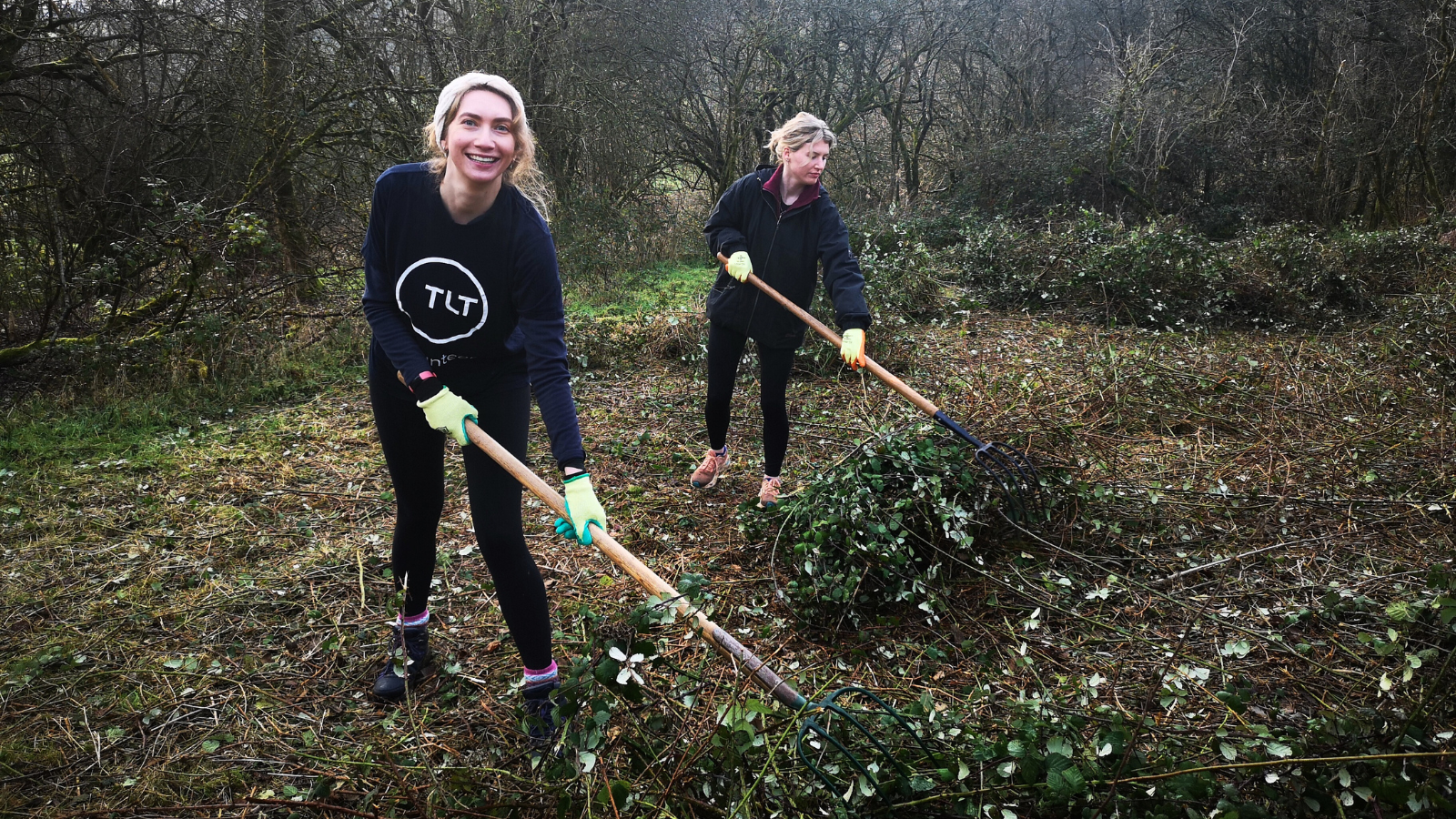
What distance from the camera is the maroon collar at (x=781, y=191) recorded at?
354 cm

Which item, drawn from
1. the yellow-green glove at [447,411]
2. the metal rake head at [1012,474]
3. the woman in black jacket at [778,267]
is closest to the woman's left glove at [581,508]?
the yellow-green glove at [447,411]

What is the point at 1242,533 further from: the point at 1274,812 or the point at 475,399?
the point at 475,399

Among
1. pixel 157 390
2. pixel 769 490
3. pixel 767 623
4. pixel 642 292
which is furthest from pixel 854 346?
pixel 642 292

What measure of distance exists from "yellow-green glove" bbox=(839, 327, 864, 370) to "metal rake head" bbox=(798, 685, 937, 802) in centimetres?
195

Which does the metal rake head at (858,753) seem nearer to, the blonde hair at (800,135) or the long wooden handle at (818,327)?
the long wooden handle at (818,327)

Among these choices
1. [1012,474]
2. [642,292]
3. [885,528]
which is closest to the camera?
[885,528]

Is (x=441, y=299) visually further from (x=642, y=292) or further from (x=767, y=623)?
(x=642, y=292)

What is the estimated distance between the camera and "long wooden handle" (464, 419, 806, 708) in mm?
1779

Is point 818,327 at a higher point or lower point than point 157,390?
higher

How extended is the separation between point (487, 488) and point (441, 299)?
0.54m

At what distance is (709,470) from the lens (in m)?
4.04

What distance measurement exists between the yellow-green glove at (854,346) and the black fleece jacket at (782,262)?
0.13 ft

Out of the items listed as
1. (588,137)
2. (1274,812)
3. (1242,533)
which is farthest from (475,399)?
(588,137)

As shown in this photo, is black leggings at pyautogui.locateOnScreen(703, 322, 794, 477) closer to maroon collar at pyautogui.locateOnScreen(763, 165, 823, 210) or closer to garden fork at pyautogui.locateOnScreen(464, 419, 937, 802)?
maroon collar at pyautogui.locateOnScreen(763, 165, 823, 210)
